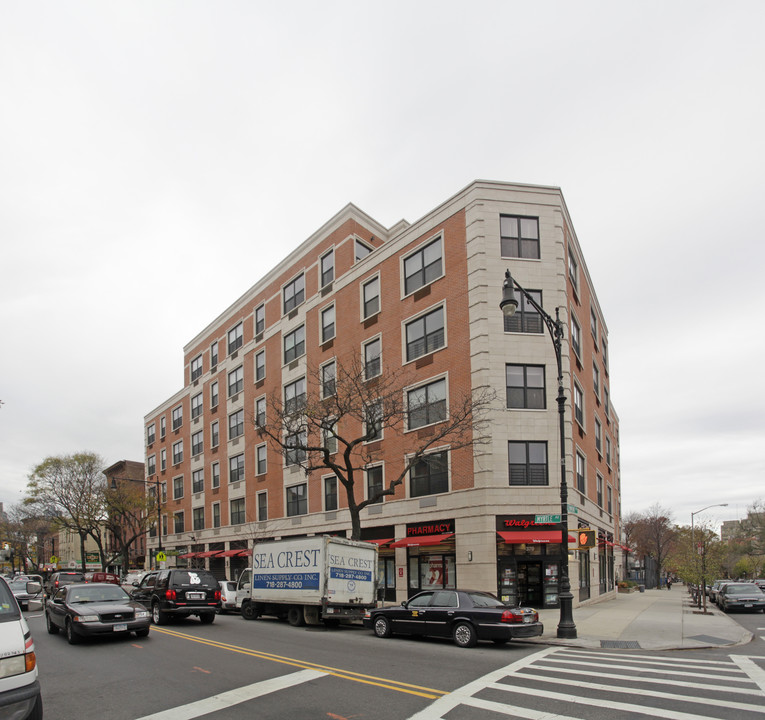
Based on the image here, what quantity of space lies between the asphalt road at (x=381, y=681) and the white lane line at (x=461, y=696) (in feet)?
0.09

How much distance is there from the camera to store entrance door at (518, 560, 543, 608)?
25.4m

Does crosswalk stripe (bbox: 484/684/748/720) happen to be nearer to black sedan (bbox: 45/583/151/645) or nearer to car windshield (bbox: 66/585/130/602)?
black sedan (bbox: 45/583/151/645)

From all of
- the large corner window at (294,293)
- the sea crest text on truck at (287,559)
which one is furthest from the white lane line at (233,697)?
the large corner window at (294,293)

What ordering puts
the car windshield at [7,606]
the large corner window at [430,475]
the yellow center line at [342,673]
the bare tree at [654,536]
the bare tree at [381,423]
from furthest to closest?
the bare tree at [654,536] < the large corner window at [430,475] < the bare tree at [381,423] < the yellow center line at [342,673] < the car windshield at [7,606]

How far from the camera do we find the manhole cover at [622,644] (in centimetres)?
1557

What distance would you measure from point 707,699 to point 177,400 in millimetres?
55153

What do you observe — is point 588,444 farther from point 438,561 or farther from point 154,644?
point 154,644

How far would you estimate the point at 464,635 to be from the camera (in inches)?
598

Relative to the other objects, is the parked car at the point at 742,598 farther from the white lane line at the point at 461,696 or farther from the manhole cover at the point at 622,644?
the white lane line at the point at 461,696

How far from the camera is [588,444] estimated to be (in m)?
32.9

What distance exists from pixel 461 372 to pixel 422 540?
24.4 feet

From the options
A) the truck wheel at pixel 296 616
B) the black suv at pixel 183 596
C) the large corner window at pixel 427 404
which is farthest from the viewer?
the large corner window at pixel 427 404

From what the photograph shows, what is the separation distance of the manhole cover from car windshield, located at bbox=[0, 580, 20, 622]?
13.5 meters

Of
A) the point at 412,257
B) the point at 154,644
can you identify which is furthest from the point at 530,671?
the point at 412,257
